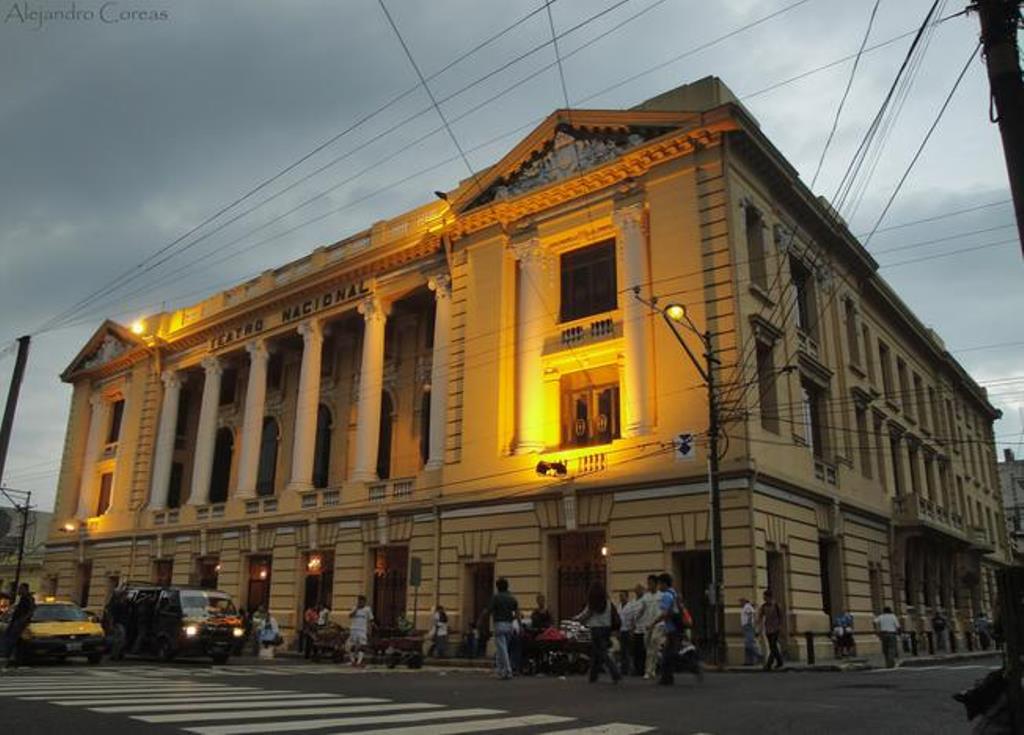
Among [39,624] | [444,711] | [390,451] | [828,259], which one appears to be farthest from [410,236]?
[444,711]

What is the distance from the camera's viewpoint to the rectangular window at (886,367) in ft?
114

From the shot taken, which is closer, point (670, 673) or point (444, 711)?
point (444, 711)

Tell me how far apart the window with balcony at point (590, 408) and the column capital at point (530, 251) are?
396 centimetres

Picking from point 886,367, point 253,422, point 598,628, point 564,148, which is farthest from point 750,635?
point 253,422

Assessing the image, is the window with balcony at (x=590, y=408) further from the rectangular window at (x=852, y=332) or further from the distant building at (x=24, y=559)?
the distant building at (x=24, y=559)

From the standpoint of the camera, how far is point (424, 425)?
106 feet

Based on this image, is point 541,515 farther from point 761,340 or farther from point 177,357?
point 177,357

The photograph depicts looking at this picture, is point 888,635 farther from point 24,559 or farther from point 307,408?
point 24,559

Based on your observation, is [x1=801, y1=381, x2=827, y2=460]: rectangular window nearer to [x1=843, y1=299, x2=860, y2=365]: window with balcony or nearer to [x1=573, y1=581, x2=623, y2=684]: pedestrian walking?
[x1=843, y1=299, x2=860, y2=365]: window with balcony

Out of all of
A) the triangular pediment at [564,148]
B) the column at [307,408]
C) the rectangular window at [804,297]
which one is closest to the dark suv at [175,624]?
the column at [307,408]

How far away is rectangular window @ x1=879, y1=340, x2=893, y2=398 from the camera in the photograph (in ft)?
114

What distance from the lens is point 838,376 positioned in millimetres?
28656

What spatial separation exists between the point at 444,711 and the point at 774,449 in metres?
15.1

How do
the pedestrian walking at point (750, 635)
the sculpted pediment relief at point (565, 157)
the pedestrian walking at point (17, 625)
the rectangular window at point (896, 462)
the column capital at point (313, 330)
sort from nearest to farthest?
1. the pedestrian walking at point (17, 625)
2. the pedestrian walking at point (750, 635)
3. the sculpted pediment relief at point (565, 157)
4. the rectangular window at point (896, 462)
5. the column capital at point (313, 330)
